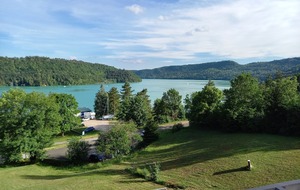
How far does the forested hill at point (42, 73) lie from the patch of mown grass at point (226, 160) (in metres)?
147

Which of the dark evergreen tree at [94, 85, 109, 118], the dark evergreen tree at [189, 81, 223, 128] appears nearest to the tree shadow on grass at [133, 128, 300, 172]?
the dark evergreen tree at [189, 81, 223, 128]

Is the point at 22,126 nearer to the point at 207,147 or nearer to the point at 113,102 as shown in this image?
the point at 207,147

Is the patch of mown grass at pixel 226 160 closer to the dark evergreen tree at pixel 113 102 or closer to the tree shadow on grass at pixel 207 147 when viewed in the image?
the tree shadow on grass at pixel 207 147

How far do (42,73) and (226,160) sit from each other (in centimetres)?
16671

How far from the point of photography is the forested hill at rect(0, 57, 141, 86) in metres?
156

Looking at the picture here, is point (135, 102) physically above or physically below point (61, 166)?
above

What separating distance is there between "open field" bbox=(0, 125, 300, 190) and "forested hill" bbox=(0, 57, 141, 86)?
145976 mm

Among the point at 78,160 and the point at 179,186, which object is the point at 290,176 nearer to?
the point at 179,186

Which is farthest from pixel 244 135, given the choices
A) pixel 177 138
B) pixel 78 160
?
pixel 78 160

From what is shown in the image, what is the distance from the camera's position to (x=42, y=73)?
167125 millimetres

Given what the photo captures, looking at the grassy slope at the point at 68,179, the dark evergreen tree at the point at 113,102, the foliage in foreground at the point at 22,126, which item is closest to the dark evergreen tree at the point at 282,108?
the grassy slope at the point at 68,179

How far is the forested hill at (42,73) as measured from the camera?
156m

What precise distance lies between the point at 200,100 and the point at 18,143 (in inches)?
764

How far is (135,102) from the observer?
40062mm
